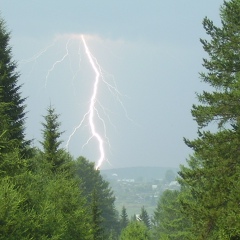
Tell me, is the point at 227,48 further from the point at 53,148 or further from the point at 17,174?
the point at 53,148

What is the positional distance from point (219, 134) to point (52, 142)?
42.1 feet

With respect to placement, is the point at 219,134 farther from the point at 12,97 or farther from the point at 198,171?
the point at 12,97

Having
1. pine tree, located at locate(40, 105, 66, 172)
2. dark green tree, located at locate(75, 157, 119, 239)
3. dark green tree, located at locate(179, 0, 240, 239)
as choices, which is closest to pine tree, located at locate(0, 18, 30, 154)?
pine tree, located at locate(40, 105, 66, 172)

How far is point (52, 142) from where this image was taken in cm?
2836

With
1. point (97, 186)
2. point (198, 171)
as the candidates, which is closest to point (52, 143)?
point (198, 171)

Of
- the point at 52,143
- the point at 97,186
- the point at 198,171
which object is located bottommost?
the point at 198,171

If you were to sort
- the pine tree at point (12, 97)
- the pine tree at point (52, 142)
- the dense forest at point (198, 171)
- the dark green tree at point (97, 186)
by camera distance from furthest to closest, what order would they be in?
the dark green tree at point (97, 186)
the pine tree at point (52, 142)
the pine tree at point (12, 97)
the dense forest at point (198, 171)

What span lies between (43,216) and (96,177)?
62250 millimetres

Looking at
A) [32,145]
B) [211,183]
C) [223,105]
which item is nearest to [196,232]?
[211,183]

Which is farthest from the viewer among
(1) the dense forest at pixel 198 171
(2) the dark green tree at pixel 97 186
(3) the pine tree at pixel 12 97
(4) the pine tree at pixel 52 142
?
(2) the dark green tree at pixel 97 186

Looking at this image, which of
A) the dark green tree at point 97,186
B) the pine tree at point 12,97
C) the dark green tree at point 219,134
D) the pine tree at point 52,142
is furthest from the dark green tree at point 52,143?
the dark green tree at point 97,186

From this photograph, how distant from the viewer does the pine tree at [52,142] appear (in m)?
28.0

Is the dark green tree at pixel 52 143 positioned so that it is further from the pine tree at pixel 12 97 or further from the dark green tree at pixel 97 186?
the dark green tree at pixel 97 186

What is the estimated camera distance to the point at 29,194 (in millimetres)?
17453
